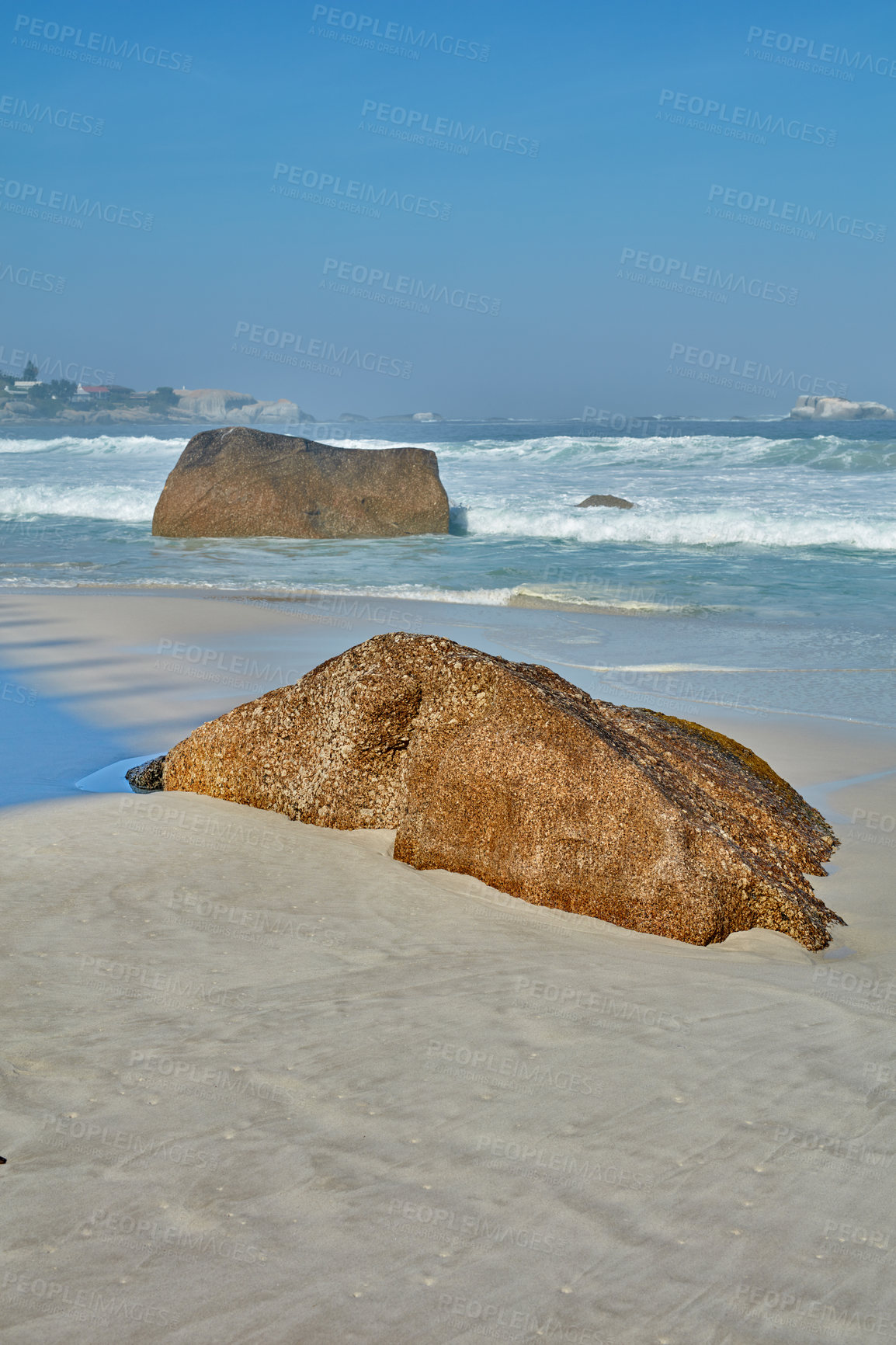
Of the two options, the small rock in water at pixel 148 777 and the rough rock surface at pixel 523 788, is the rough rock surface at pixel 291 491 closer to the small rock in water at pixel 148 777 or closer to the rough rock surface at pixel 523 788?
the small rock in water at pixel 148 777

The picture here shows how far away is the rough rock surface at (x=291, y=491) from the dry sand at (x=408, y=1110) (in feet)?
49.0

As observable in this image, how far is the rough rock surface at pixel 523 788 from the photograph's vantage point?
363 cm

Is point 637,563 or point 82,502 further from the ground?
point 82,502

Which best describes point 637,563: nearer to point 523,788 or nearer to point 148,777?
point 148,777

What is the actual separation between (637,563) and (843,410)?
92.6 metres

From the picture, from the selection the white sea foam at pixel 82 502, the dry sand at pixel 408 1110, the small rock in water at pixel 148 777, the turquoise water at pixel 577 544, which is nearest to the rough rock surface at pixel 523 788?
the dry sand at pixel 408 1110

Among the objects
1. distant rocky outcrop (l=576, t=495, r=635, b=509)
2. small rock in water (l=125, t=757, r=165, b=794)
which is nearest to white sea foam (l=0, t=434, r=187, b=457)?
distant rocky outcrop (l=576, t=495, r=635, b=509)

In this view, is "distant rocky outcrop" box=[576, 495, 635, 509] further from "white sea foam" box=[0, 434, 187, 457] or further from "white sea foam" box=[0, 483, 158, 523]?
"white sea foam" box=[0, 434, 187, 457]

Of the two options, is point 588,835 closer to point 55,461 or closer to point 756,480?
point 756,480

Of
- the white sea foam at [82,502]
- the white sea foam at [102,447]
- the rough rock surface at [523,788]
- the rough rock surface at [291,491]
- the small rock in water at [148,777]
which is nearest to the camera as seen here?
the rough rock surface at [523,788]

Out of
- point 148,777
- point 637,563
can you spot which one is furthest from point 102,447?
point 148,777

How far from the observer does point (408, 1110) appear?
228 centimetres

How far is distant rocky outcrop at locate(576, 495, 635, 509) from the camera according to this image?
22.5m

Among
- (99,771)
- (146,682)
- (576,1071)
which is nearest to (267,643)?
(146,682)
